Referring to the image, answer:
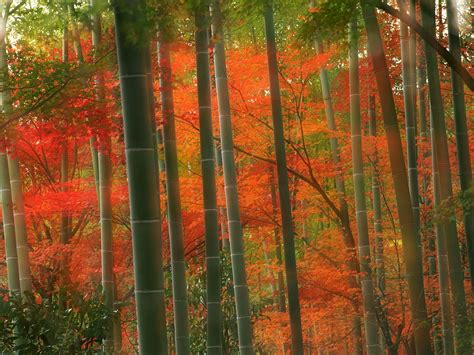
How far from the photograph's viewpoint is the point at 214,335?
7777mm

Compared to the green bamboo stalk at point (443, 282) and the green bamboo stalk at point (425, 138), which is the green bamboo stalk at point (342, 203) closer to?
the green bamboo stalk at point (425, 138)

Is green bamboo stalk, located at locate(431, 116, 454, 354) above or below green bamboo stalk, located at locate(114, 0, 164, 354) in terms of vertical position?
below

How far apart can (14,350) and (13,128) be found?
81.3 inches

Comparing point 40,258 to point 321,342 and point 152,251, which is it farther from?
point 321,342

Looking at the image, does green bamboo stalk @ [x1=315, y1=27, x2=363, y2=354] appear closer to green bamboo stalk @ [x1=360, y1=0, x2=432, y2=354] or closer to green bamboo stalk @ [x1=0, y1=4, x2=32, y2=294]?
green bamboo stalk @ [x1=0, y1=4, x2=32, y2=294]

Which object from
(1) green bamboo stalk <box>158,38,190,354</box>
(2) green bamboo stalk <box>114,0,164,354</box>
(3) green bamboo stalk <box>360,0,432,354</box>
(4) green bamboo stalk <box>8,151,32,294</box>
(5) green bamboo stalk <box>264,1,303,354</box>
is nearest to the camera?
(2) green bamboo stalk <box>114,0,164,354</box>

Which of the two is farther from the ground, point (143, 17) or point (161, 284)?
point (143, 17)

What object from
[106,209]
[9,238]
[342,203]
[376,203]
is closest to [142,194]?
[106,209]

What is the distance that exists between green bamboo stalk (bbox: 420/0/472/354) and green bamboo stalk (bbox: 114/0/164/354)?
308 centimetres

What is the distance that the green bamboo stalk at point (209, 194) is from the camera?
7.61 m

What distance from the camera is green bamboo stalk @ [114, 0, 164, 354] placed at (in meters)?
4.25

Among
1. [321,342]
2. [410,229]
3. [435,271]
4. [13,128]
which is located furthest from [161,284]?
[321,342]

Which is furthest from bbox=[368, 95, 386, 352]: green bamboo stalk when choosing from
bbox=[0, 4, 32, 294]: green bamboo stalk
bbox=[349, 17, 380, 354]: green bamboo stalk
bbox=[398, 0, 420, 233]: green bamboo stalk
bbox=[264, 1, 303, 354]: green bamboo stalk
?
bbox=[0, 4, 32, 294]: green bamboo stalk

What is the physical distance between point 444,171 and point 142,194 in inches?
162
